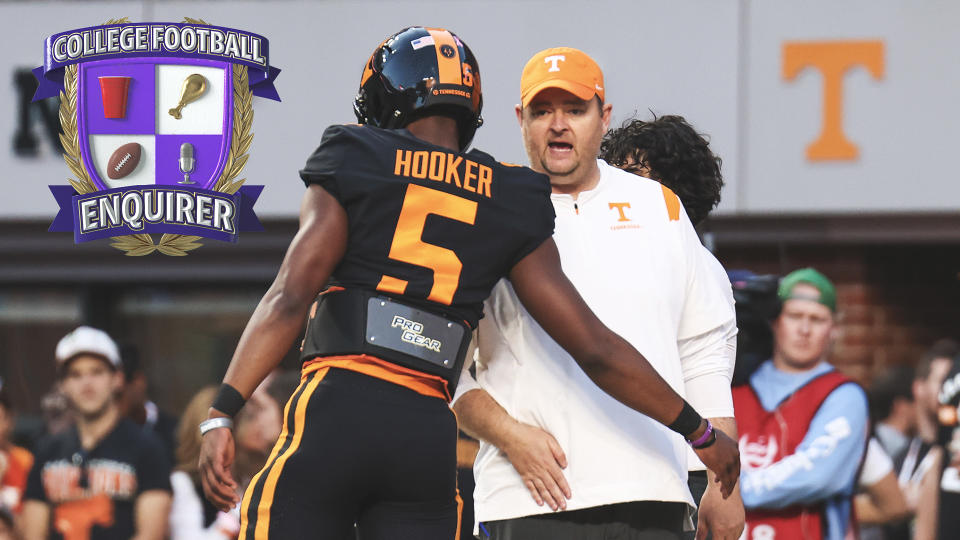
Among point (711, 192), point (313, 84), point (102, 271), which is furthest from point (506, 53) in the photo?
point (711, 192)

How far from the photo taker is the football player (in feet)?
10.3

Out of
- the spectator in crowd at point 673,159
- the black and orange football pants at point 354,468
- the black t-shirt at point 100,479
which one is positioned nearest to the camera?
the black and orange football pants at point 354,468

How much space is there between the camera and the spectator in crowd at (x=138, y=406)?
868 centimetres

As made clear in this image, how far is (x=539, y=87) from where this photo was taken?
3805 millimetres

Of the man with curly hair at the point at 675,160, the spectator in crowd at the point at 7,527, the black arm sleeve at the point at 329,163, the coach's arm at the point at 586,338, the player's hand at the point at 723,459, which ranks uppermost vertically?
the man with curly hair at the point at 675,160

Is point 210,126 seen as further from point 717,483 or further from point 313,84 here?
point 717,483

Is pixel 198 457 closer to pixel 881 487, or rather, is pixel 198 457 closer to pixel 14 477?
pixel 14 477

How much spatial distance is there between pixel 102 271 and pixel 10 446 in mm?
2716

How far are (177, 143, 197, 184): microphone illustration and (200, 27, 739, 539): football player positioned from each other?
4.35 meters

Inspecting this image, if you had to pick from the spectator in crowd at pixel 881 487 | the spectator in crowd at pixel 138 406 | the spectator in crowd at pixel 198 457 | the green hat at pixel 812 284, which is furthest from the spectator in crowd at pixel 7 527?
the spectator in crowd at pixel 881 487

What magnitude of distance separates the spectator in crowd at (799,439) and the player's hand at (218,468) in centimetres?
292

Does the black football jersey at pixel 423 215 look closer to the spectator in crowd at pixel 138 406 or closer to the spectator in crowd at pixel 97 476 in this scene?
the spectator in crowd at pixel 97 476

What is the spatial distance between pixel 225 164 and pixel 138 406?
1942 millimetres

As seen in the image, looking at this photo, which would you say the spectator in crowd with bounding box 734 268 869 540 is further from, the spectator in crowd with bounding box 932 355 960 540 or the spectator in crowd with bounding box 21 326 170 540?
the spectator in crowd with bounding box 21 326 170 540
